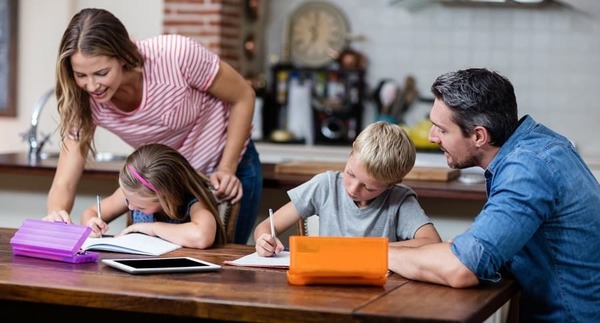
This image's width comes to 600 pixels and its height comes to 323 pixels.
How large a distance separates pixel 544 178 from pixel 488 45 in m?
4.15

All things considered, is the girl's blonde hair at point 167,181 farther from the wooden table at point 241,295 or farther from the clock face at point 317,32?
the clock face at point 317,32

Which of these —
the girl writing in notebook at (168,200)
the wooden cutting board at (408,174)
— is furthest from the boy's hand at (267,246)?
the wooden cutting board at (408,174)

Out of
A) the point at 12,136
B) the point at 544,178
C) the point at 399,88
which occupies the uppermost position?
the point at 544,178

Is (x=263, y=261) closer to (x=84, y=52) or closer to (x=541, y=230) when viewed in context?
(x=541, y=230)

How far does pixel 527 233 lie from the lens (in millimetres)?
2271

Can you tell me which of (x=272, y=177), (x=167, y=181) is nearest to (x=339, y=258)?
(x=167, y=181)

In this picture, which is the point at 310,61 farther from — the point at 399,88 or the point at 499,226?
the point at 499,226

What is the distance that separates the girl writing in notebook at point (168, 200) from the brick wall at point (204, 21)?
3058mm

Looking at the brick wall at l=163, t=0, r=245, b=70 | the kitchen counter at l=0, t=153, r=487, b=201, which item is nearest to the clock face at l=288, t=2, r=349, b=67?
the brick wall at l=163, t=0, r=245, b=70

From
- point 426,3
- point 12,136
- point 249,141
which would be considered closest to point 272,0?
point 426,3

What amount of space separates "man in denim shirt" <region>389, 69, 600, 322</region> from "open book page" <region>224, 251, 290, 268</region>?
0.93 ft

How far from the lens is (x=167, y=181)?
9.83 ft

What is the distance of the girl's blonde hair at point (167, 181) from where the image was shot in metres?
2.97

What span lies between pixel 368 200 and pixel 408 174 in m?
1.01
